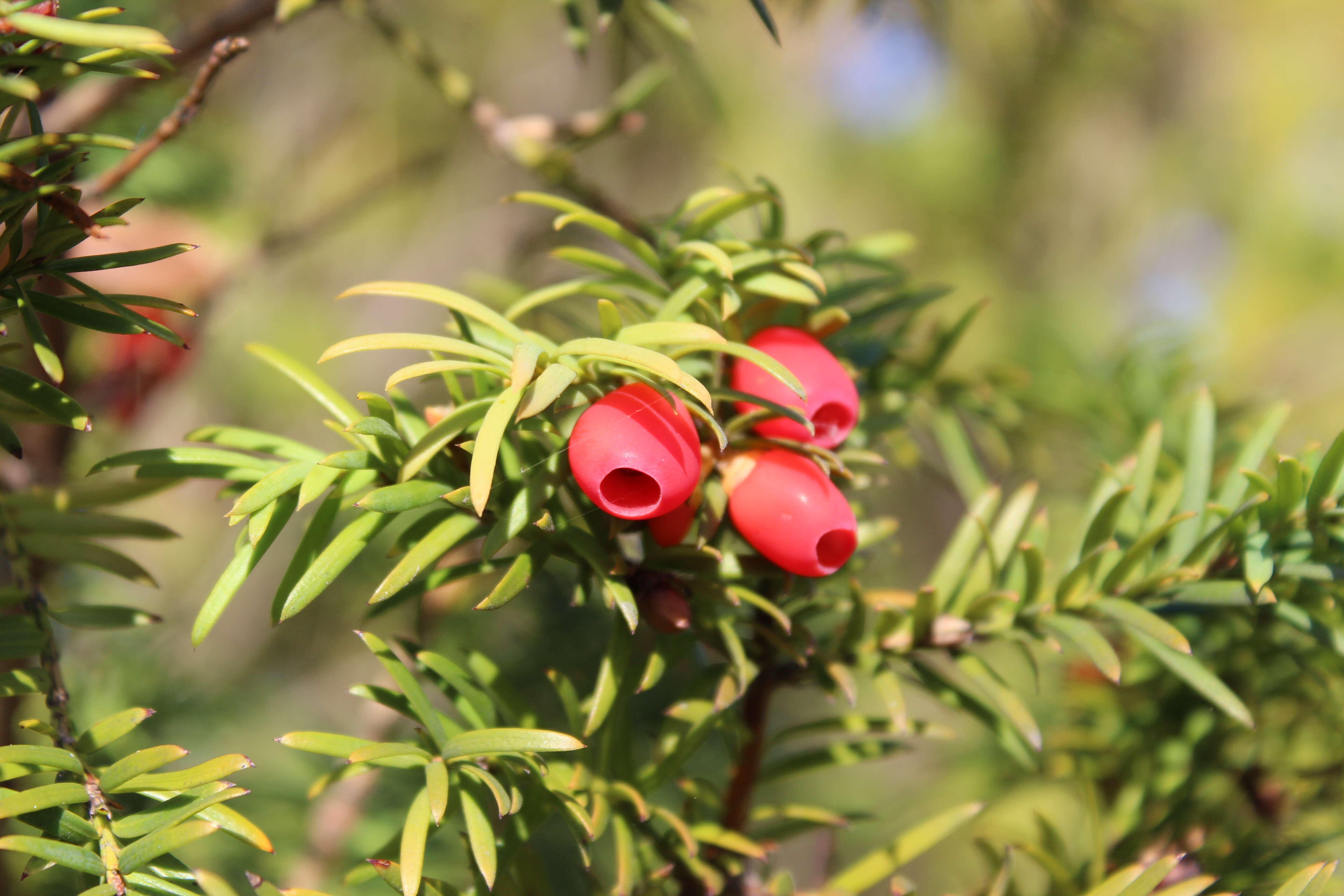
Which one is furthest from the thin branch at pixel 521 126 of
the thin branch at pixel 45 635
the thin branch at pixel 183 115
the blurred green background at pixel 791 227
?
the thin branch at pixel 45 635

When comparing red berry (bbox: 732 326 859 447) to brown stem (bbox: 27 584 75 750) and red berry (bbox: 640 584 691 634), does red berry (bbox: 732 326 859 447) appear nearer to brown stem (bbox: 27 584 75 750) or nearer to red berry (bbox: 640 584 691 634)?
red berry (bbox: 640 584 691 634)

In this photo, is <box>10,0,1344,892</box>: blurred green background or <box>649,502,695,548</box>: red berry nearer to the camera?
<box>649,502,695,548</box>: red berry

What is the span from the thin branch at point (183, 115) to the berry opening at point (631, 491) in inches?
7.1

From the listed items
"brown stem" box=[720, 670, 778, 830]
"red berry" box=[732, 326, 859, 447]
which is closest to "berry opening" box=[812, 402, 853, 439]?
"red berry" box=[732, 326, 859, 447]

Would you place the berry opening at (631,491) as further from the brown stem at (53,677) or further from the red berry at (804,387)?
the brown stem at (53,677)

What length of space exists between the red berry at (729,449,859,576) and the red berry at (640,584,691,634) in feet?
0.10

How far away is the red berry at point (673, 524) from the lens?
26 centimetres

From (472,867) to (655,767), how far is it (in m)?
0.07

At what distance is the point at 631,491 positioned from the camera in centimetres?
24

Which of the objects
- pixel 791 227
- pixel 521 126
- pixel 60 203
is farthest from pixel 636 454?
pixel 791 227

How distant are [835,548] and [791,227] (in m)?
1.61

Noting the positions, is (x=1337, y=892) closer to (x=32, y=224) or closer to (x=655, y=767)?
(x=655, y=767)

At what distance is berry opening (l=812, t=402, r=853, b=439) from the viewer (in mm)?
286

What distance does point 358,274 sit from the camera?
140 centimetres
